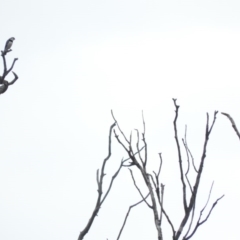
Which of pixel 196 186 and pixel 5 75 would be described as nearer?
pixel 5 75

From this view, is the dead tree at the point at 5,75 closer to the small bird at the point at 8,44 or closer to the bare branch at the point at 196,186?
the small bird at the point at 8,44

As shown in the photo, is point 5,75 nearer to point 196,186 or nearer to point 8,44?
point 8,44

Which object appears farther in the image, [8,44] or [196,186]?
[196,186]

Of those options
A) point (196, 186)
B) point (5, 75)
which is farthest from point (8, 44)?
point (196, 186)

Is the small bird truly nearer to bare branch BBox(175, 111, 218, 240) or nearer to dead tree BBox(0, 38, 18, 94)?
dead tree BBox(0, 38, 18, 94)

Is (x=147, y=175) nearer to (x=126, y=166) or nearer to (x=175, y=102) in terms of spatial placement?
(x=126, y=166)

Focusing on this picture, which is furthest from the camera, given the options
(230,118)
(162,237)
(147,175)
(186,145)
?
(186,145)

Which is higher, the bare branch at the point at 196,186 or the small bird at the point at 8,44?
the small bird at the point at 8,44

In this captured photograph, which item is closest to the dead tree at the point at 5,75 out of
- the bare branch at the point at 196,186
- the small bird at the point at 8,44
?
the small bird at the point at 8,44

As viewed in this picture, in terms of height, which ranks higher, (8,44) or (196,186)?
(8,44)

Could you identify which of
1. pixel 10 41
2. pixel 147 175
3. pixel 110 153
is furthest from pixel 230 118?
pixel 10 41

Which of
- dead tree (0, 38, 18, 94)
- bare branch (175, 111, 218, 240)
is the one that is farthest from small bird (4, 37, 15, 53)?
bare branch (175, 111, 218, 240)

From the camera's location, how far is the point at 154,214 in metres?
3.75

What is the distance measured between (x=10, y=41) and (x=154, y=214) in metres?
1.75
